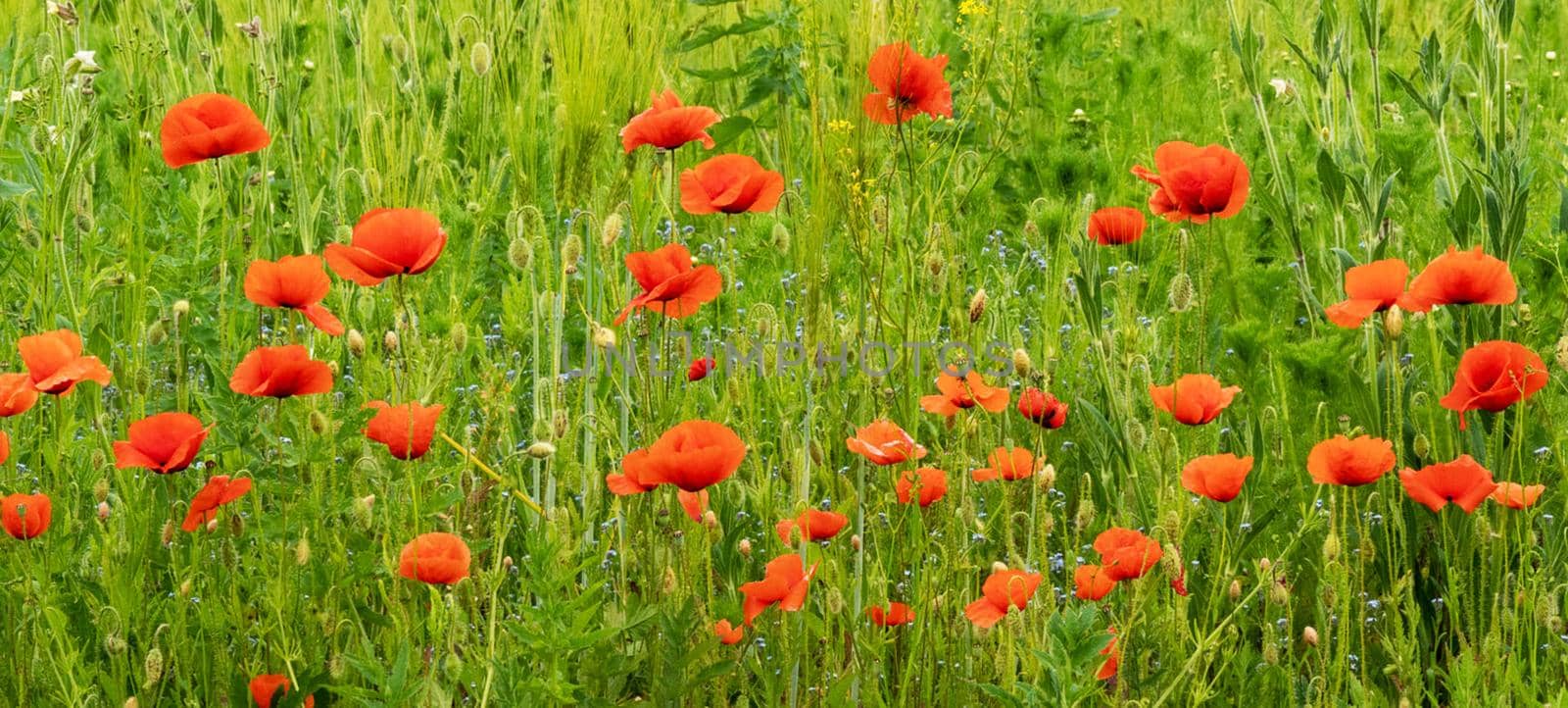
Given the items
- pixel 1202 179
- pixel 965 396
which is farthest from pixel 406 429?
pixel 1202 179

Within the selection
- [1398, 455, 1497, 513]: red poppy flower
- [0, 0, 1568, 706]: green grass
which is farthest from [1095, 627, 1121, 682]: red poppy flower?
[1398, 455, 1497, 513]: red poppy flower

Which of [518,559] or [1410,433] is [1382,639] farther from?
[518,559]

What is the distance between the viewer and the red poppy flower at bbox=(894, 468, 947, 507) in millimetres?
1730

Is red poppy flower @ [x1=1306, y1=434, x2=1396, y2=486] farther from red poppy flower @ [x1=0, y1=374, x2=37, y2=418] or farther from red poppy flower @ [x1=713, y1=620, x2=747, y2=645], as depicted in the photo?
red poppy flower @ [x1=0, y1=374, x2=37, y2=418]

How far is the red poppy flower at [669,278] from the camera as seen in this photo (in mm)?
1625

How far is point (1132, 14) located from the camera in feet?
15.0

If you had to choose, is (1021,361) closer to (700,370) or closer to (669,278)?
(669,278)

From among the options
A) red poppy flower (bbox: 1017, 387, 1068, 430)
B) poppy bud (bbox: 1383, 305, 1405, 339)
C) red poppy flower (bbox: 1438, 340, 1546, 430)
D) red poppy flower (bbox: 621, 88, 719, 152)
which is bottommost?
red poppy flower (bbox: 1017, 387, 1068, 430)

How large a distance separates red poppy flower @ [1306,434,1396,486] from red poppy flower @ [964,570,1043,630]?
0.33m

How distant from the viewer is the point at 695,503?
5.57ft

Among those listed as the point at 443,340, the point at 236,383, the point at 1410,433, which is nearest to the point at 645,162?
the point at 443,340

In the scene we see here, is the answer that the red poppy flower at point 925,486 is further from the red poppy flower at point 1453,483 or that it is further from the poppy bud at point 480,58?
the poppy bud at point 480,58

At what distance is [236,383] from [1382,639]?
4.02 ft

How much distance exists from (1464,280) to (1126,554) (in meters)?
0.53
